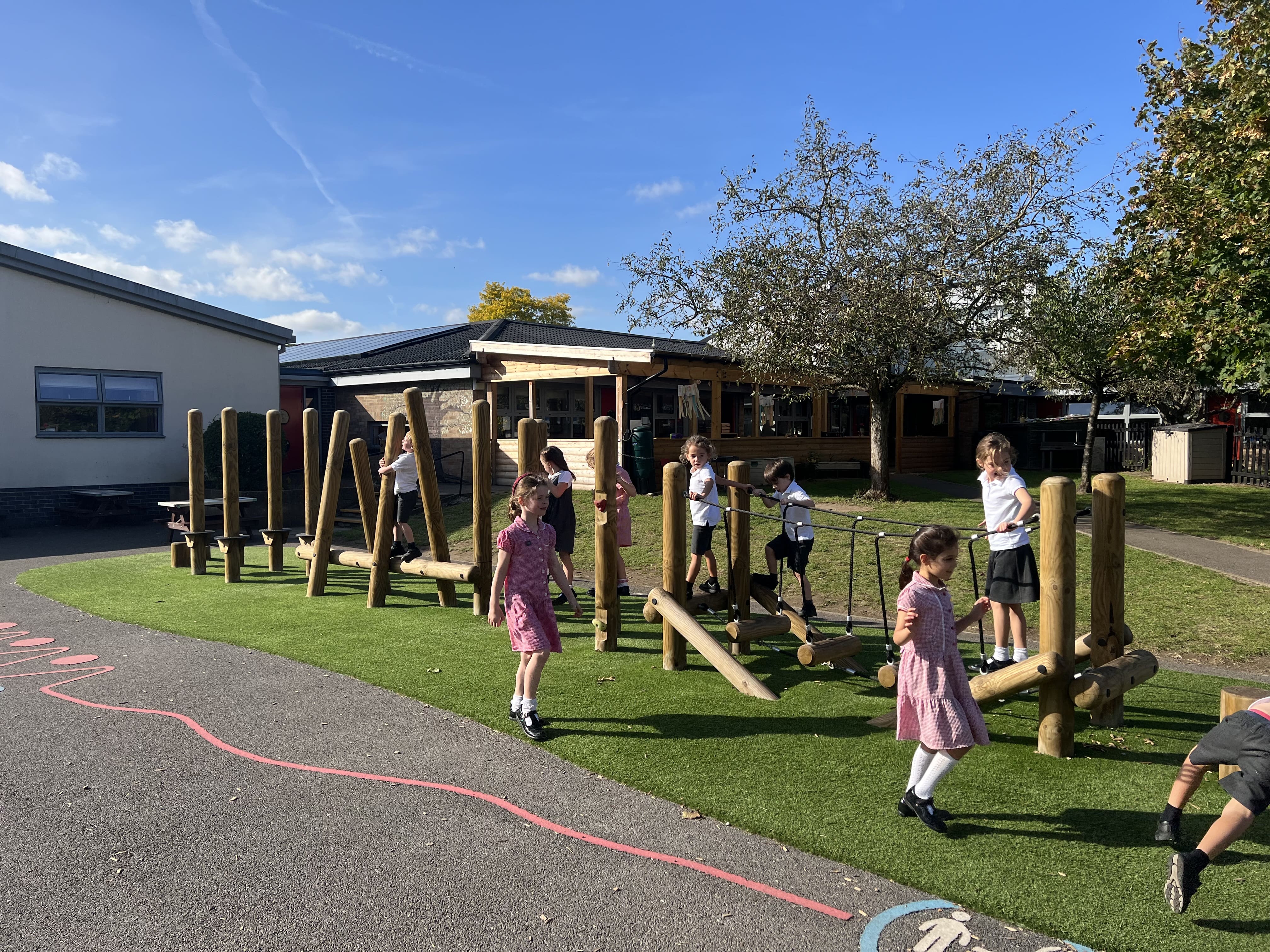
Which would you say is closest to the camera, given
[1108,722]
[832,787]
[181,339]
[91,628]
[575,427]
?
[832,787]

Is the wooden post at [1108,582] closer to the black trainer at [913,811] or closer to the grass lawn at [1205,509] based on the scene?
the black trainer at [913,811]

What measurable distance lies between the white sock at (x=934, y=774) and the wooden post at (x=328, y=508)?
7.78 m

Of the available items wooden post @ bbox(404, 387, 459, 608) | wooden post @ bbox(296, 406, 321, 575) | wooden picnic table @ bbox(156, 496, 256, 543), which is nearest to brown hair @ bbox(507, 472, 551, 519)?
wooden post @ bbox(404, 387, 459, 608)

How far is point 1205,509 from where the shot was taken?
54.7 ft

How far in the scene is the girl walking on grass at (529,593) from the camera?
5605mm

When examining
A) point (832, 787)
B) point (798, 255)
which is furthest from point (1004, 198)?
Result: point (832, 787)

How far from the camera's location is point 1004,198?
1708 centimetres

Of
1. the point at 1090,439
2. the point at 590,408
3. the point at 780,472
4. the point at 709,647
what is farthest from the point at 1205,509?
the point at 709,647

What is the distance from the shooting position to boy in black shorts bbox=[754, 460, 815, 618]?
796 centimetres

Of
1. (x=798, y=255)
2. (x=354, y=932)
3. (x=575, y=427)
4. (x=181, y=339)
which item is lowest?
(x=354, y=932)

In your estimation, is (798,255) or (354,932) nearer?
(354,932)

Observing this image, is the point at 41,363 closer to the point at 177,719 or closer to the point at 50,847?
the point at 177,719

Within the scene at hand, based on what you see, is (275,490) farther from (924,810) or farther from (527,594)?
(924,810)

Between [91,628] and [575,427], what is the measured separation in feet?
55.3
